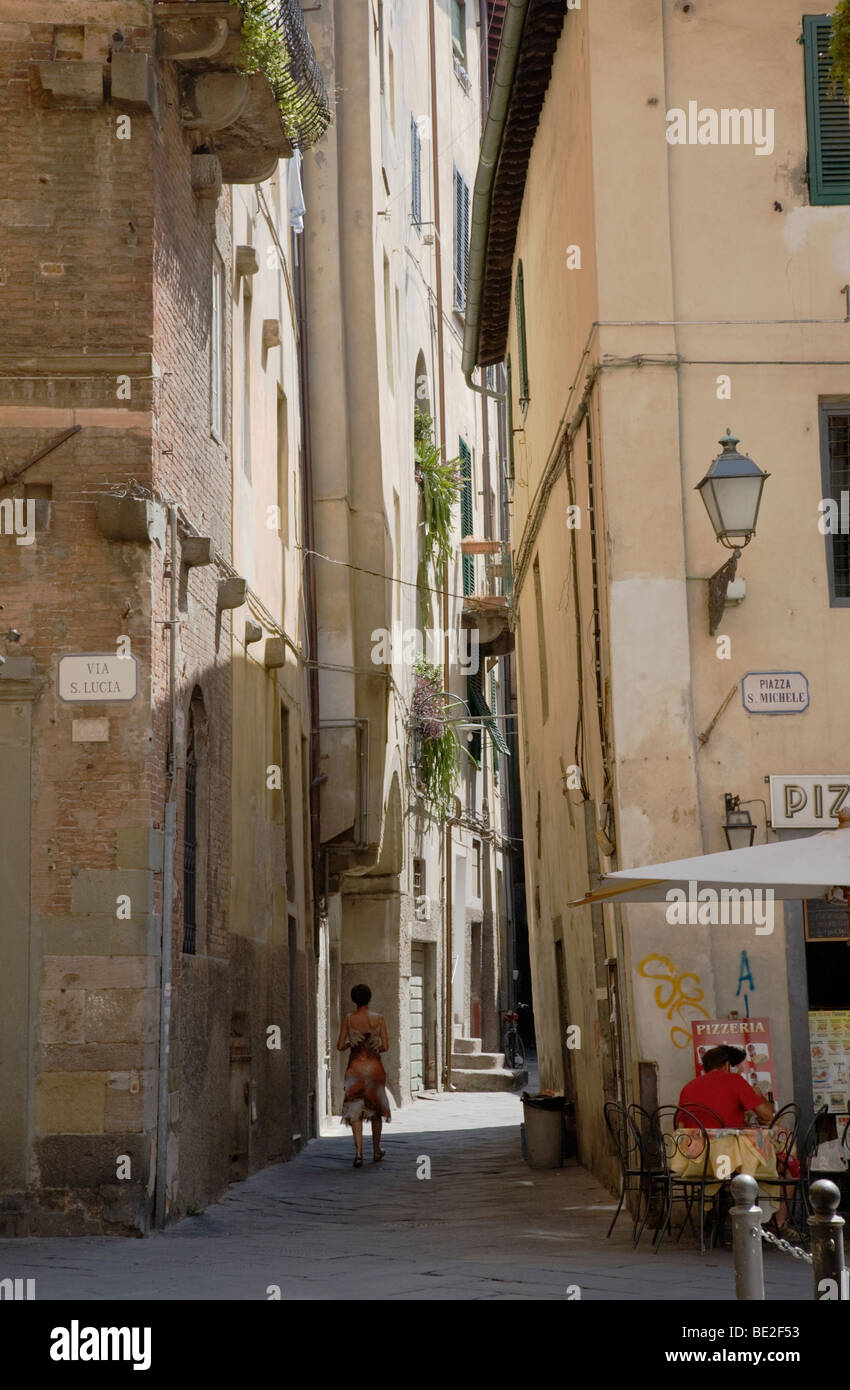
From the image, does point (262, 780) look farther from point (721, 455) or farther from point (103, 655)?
point (721, 455)

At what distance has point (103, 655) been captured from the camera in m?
11.7

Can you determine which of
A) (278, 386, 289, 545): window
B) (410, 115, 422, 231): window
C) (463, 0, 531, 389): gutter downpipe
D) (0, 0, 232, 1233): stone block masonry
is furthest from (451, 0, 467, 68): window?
(0, 0, 232, 1233): stone block masonry

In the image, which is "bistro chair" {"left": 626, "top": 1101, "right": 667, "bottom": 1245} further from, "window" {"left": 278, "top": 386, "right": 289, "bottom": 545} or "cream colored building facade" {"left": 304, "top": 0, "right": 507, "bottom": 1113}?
"cream colored building facade" {"left": 304, "top": 0, "right": 507, "bottom": 1113}

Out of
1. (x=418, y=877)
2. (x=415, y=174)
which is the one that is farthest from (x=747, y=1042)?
(x=415, y=174)

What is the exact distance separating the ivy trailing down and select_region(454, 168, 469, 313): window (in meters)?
18.2

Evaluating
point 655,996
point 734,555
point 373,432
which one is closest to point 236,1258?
point 655,996

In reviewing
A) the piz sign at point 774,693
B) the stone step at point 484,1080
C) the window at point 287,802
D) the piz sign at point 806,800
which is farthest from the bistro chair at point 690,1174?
the stone step at point 484,1080

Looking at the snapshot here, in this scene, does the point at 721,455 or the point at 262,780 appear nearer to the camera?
the point at 721,455

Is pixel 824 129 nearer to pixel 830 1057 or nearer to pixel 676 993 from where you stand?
pixel 676 993

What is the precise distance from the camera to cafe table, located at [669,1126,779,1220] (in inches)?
398

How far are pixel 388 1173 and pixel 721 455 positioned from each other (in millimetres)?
7523

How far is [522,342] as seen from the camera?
18.9m

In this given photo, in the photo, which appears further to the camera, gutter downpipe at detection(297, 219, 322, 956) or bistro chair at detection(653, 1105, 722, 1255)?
gutter downpipe at detection(297, 219, 322, 956)

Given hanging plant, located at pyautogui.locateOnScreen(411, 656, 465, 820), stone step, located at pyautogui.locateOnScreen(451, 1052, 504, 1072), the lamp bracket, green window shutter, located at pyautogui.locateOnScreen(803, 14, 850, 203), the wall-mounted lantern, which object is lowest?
stone step, located at pyautogui.locateOnScreen(451, 1052, 504, 1072)
